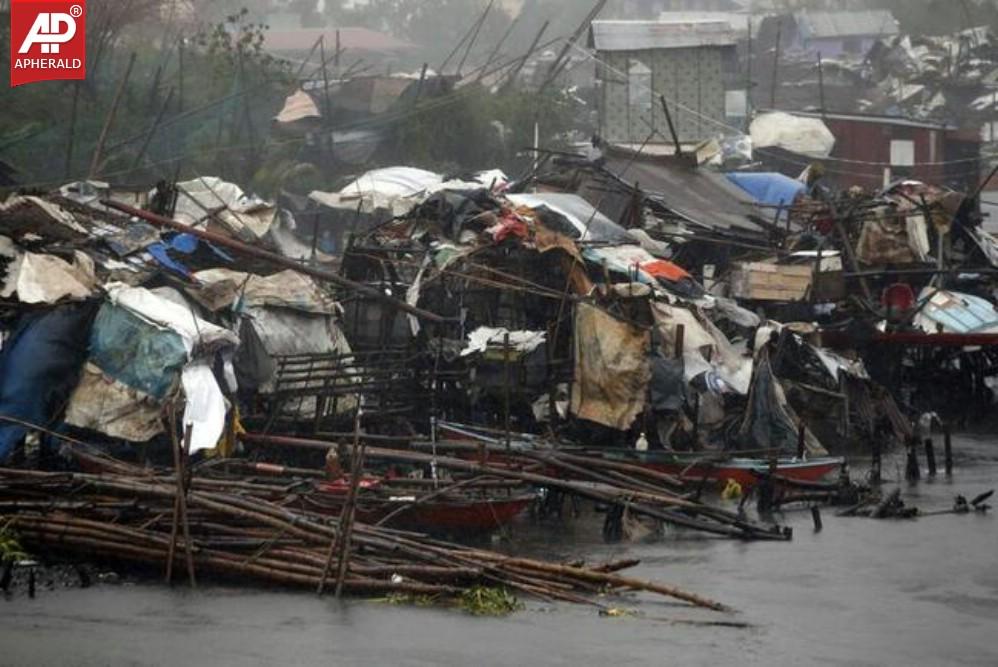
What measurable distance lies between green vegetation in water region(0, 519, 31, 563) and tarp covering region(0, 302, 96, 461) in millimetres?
3317

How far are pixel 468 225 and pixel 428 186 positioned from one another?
16.6 ft

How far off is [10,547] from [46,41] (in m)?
15.8

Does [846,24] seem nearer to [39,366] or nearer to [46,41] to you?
[46,41]

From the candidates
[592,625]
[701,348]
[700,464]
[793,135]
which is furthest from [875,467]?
[793,135]

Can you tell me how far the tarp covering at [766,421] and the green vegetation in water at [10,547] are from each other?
906 centimetres

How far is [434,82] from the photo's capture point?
33.8m

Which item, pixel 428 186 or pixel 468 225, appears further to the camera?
pixel 428 186

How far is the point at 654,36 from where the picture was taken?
1479 inches

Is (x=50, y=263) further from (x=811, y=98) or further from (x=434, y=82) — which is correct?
(x=811, y=98)

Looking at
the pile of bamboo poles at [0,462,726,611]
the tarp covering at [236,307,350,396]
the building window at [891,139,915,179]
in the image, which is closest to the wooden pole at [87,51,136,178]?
the tarp covering at [236,307,350,396]

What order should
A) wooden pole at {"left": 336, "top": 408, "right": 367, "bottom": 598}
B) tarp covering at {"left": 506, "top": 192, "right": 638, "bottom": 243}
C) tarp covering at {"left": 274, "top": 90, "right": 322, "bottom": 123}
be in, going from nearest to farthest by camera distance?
wooden pole at {"left": 336, "top": 408, "right": 367, "bottom": 598} < tarp covering at {"left": 506, "top": 192, "right": 638, "bottom": 243} < tarp covering at {"left": 274, "top": 90, "right": 322, "bottom": 123}

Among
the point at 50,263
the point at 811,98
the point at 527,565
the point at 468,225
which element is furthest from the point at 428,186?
the point at 811,98

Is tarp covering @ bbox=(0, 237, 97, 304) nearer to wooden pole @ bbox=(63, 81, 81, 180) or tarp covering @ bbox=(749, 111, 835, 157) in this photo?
wooden pole @ bbox=(63, 81, 81, 180)

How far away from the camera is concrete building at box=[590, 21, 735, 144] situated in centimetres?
3741
